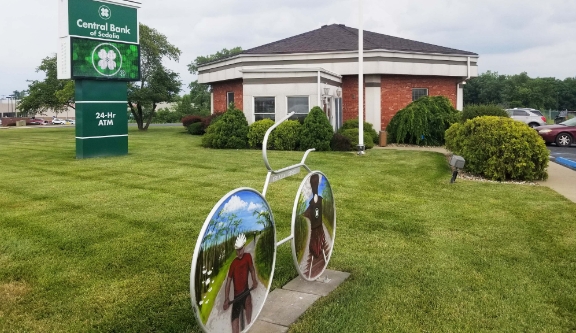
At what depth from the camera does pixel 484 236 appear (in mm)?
7125

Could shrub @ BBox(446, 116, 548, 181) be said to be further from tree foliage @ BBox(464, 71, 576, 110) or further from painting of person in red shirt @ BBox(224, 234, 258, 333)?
tree foliage @ BBox(464, 71, 576, 110)

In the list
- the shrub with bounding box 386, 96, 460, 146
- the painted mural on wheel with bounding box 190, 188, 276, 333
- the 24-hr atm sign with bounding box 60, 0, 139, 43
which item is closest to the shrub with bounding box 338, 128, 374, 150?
the shrub with bounding box 386, 96, 460, 146

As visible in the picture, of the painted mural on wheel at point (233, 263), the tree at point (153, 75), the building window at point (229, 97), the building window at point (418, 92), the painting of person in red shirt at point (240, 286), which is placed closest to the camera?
the painted mural on wheel at point (233, 263)

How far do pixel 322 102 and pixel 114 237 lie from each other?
1595cm

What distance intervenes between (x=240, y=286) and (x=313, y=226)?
1525 millimetres

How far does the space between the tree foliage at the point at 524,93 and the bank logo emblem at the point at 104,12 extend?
81.8 m

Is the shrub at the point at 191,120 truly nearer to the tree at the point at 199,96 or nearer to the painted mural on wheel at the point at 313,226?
the painted mural on wheel at the point at 313,226

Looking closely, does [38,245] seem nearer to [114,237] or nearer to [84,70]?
[114,237]

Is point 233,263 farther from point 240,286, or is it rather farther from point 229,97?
point 229,97

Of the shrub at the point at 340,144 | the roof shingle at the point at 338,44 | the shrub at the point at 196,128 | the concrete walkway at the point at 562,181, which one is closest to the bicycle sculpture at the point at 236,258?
Result: the concrete walkway at the point at 562,181

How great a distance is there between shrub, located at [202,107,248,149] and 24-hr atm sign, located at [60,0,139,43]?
4586 millimetres

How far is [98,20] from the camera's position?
16.6 meters

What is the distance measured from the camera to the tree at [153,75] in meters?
36.7

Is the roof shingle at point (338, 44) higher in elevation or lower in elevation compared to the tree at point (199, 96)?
lower
